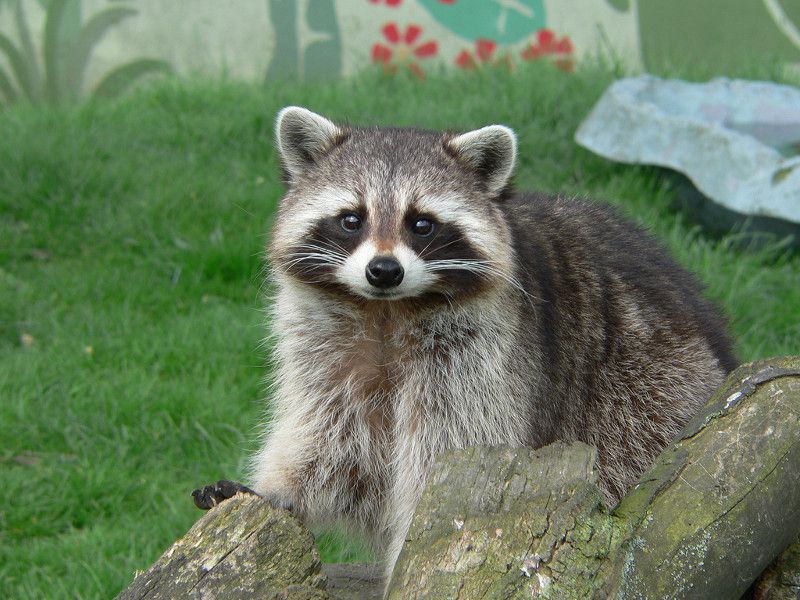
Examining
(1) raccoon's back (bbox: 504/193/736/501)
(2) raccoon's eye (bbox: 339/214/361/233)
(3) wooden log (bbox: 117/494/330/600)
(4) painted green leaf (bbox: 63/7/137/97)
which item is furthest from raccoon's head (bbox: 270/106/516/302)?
(4) painted green leaf (bbox: 63/7/137/97)

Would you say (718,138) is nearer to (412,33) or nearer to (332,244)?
(412,33)

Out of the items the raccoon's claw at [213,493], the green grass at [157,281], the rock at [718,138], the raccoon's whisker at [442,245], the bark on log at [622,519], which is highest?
the bark on log at [622,519]

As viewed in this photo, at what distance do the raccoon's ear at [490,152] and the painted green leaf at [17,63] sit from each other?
5.01 metres

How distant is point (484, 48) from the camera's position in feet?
22.4

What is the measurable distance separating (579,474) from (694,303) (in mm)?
1436

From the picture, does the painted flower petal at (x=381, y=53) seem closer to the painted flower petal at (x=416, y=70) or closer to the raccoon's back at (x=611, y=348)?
the painted flower petal at (x=416, y=70)

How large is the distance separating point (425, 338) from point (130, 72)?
4900mm

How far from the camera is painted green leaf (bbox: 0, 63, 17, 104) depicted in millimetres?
6793

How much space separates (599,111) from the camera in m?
5.30

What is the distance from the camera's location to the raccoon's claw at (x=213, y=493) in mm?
2162

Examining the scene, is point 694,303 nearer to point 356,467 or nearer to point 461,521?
point 356,467

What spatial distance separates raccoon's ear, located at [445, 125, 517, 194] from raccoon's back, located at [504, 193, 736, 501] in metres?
0.11

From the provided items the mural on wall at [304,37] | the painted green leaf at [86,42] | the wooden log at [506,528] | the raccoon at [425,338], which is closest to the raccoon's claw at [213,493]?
the raccoon at [425,338]

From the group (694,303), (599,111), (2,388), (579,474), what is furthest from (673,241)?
(579,474)
